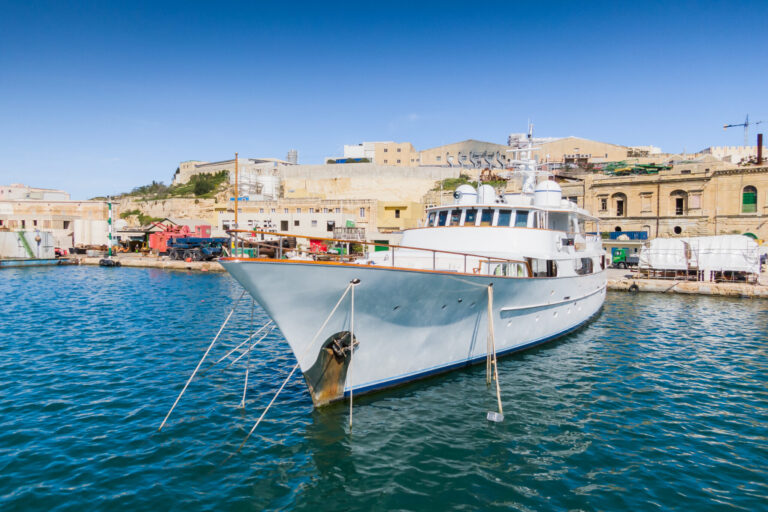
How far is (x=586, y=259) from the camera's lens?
60.8ft

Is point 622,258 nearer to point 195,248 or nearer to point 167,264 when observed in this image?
point 195,248

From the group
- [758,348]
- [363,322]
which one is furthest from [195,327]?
[758,348]

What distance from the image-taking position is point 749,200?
43031 mm

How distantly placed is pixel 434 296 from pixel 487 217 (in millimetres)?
6199

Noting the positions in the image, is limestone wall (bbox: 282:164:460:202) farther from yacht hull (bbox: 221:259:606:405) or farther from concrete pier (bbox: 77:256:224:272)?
yacht hull (bbox: 221:259:606:405)

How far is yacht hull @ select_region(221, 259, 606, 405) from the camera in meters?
8.84

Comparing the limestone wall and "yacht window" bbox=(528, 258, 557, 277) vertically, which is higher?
the limestone wall

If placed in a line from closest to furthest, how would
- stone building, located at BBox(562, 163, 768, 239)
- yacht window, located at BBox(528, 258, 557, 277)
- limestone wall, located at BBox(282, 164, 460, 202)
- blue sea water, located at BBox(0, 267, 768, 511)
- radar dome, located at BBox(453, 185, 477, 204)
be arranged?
blue sea water, located at BBox(0, 267, 768, 511) → yacht window, located at BBox(528, 258, 557, 277) → radar dome, located at BBox(453, 185, 477, 204) → stone building, located at BBox(562, 163, 768, 239) → limestone wall, located at BBox(282, 164, 460, 202)

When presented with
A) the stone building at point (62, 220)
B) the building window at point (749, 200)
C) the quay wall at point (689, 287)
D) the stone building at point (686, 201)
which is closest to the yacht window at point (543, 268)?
the quay wall at point (689, 287)

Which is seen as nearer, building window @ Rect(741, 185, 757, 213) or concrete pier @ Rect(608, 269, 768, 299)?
concrete pier @ Rect(608, 269, 768, 299)

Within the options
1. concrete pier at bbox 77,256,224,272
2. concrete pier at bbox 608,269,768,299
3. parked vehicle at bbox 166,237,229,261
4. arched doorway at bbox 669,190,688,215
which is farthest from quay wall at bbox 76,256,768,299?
parked vehicle at bbox 166,237,229,261

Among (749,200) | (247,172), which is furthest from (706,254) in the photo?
(247,172)

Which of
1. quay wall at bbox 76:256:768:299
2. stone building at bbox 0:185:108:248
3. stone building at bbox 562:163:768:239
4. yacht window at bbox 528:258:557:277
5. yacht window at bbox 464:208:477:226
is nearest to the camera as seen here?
yacht window at bbox 528:258:557:277

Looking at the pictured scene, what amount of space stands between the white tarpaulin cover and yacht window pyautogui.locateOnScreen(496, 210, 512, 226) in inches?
912
